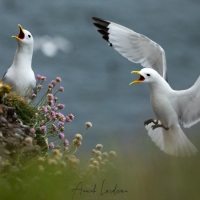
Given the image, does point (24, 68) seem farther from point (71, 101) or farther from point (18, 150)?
A: point (71, 101)

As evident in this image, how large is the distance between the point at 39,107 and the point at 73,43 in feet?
87.6

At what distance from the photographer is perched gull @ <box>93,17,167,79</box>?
319 inches

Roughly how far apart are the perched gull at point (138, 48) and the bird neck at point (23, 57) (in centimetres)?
82

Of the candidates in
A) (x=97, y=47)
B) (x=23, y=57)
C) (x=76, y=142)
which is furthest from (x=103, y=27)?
(x=97, y=47)

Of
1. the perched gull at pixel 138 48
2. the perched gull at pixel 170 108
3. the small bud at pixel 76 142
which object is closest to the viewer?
the small bud at pixel 76 142

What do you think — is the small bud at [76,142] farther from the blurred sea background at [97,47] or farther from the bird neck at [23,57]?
the blurred sea background at [97,47]

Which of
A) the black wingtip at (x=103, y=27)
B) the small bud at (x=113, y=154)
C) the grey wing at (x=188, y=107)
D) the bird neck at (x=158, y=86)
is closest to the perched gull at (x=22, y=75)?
the black wingtip at (x=103, y=27)

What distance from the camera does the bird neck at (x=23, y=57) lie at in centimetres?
756

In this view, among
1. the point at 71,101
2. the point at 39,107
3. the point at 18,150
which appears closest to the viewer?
the point at 18,150

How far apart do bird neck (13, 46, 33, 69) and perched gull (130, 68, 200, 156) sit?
958mm

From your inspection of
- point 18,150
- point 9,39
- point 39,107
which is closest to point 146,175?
point 18,150

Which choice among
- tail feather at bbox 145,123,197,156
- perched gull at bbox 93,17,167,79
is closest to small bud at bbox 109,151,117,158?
tail feather at bbox 145,123,197,156

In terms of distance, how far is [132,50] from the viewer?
819cm

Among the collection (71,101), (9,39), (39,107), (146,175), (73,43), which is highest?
(73,43)
